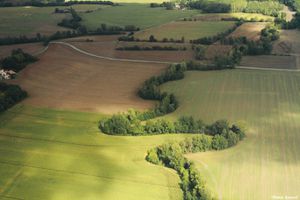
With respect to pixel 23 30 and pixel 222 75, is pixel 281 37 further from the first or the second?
pixel 23 30

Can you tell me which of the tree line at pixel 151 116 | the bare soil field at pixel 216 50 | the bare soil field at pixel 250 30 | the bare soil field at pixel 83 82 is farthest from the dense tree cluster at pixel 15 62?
the bare soil field at pixel 250 30

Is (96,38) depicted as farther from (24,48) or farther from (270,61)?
(270,61)

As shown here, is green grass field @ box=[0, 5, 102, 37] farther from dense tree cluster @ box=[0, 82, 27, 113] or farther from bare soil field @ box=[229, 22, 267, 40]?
bare soil field @ box=[229, 22, 267, 40]

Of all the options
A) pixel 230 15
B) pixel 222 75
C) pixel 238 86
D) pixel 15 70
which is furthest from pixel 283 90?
pixel 230 15

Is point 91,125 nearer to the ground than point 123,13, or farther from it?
nearer to the ground

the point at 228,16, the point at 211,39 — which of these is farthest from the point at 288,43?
the point at 228,16
